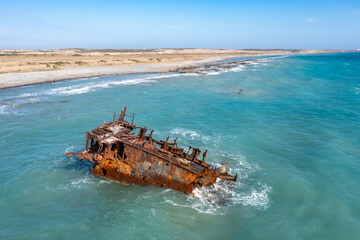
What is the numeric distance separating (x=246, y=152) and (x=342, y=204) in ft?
25.2

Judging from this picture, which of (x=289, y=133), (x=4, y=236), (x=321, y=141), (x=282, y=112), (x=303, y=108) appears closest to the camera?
(x=4, y=236)

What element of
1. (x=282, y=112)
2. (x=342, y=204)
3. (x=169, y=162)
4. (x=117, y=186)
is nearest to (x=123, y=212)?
(x=117, y=186)

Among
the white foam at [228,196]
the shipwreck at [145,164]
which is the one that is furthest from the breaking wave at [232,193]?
the shipwreck at [145,164]

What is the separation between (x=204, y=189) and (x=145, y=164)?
405cm

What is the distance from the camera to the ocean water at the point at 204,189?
39.4 ft

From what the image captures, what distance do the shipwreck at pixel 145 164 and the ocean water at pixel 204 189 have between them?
703 mm

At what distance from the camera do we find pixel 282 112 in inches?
1232

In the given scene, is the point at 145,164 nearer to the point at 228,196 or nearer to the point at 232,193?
the point at 228,196

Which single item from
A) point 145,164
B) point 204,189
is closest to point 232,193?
point 204,189

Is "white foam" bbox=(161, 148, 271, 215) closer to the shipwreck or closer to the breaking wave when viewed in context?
the breaking wave

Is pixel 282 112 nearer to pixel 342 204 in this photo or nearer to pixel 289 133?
pixel 289 133

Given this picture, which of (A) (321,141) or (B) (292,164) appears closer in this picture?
(B) (292,164)

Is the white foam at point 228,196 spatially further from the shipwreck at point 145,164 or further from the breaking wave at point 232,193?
the shipwreck at point 145,164

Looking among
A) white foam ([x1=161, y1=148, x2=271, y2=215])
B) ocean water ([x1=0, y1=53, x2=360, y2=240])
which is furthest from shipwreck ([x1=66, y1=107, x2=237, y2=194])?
ocean water ([x1=0, y1=53, x2=360, y2=240])
